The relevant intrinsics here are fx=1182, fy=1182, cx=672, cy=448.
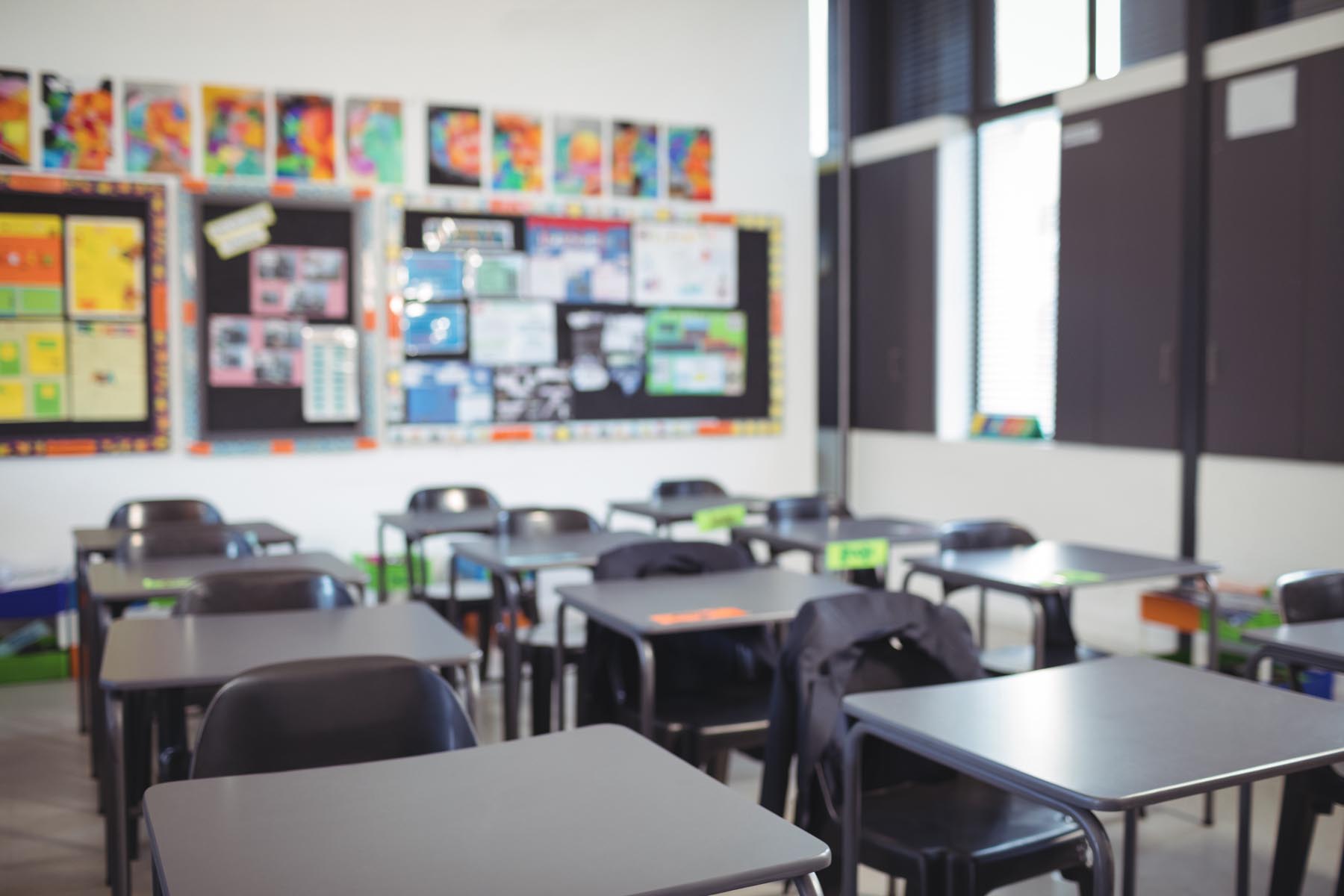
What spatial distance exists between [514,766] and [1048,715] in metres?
0.86

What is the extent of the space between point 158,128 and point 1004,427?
4.42 meters

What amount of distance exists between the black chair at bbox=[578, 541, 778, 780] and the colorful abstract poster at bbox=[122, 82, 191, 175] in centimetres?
335

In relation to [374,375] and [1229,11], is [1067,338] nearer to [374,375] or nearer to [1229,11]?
[1229,11]

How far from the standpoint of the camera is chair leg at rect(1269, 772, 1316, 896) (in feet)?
7.95

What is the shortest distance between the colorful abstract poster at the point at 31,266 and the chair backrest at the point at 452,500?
6.04ft

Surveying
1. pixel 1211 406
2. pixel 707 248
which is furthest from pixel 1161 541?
pixel 707 248

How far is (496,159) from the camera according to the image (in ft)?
19.5

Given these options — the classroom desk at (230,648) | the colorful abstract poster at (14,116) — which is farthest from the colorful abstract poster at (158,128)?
the classroom desk at (230,648)

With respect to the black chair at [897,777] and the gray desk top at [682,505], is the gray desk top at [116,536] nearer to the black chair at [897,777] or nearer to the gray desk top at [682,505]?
the gray desk top at [682,505]

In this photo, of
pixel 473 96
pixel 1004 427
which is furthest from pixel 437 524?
pixel 1004 427

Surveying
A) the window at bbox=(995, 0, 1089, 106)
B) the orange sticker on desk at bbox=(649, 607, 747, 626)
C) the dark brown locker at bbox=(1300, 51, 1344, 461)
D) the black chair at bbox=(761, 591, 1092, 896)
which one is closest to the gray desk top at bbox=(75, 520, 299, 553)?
the orange sticker on desk at bbox=(649, 607, 747, 626)

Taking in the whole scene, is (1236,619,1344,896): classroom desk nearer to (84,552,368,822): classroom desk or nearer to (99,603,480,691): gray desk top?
(99,603,480,691): gray desk top

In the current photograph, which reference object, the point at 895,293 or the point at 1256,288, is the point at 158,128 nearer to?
the point at 895,293

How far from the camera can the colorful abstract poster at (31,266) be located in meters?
5.07
